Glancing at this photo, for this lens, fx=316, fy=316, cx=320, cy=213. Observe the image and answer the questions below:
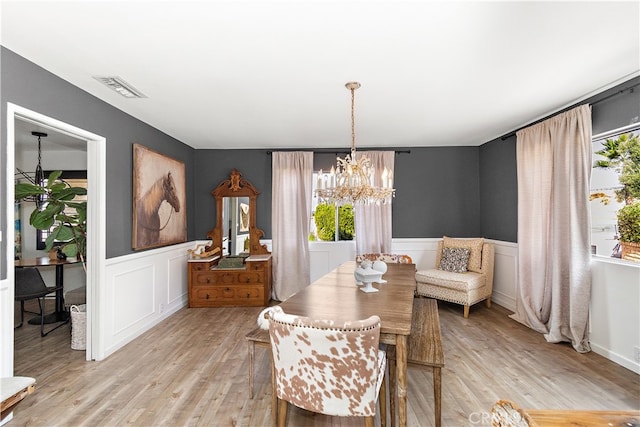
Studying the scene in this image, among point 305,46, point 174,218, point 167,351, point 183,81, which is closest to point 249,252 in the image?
point 174,218

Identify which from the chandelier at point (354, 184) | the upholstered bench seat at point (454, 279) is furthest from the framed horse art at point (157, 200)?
the upholstered bench seat at point (454, 279)

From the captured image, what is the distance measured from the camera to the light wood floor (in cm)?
212

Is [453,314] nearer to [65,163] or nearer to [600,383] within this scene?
[600,383]

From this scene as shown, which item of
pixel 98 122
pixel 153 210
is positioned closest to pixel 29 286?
pixel 153 210

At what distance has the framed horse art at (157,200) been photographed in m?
3.58

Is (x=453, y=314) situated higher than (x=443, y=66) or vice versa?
(x=443, y=66)

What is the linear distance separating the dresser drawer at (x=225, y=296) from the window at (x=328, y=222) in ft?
4.25

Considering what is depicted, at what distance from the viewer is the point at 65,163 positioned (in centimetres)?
489

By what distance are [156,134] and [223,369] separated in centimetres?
298

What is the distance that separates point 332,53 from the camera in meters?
2.19

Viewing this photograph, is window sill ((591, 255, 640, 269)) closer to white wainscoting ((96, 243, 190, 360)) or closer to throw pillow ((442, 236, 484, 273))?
throw pillow ((442, 236, 484, 273))

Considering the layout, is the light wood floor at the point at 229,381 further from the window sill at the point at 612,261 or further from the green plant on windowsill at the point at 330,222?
the green plant on windowsill at the point at 330,222

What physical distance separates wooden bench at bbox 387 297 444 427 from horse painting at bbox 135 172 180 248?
2.99 m

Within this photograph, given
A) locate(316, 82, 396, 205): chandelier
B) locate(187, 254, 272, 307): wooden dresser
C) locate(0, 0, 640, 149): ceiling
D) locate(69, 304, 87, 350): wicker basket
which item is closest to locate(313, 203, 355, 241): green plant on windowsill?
locate(187, 254, 272, 307): wooden dresser
